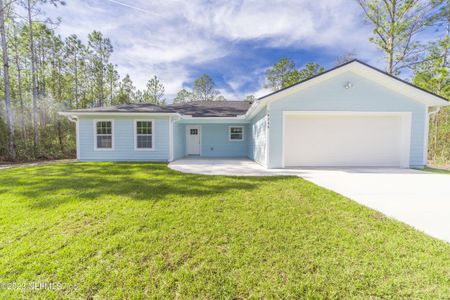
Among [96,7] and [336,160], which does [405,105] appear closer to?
[336,160]

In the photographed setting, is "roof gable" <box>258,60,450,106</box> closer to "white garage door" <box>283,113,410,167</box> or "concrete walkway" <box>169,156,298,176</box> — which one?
"white garage door" <box>283,113,410,167</box>

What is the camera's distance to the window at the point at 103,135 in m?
9.53

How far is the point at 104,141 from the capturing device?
31.4ft

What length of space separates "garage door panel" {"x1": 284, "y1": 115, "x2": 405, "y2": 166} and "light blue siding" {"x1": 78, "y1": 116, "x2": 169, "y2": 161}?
19.8 ft

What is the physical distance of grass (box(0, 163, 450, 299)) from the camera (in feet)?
5.52

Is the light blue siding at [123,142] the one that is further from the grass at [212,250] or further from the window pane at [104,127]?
the grass at [212,250]

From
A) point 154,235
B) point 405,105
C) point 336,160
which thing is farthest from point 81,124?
point 405,105

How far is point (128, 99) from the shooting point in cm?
2173

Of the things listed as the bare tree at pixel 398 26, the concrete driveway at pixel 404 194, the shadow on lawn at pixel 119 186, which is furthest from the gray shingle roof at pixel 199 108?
the bare tree at pixel 398 26

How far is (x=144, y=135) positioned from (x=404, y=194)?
32.7ft

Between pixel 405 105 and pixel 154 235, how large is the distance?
10.2 m

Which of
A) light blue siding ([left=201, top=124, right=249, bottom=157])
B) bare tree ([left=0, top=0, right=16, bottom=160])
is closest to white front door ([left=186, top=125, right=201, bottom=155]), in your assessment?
light blue siding ([left=201, top=124, right=249, bottom=157])

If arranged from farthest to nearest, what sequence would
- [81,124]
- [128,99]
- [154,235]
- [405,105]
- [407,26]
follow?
1. [128,99]
2. [407,26]
3. [81,124]
4. [405,105]
5. [154,235]

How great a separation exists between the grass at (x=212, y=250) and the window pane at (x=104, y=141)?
6.06 metres
